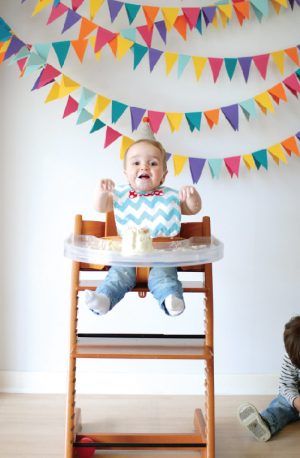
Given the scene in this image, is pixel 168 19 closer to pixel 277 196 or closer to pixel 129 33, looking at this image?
pixel 129 33

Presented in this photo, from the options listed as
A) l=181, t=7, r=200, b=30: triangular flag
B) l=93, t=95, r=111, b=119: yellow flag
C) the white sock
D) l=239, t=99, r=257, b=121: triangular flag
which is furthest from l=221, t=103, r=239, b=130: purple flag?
the white sock

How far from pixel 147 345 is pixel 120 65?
3.79 feet

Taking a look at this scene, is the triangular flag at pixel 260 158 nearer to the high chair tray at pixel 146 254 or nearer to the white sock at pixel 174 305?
the high chair tray at pixel 146 254

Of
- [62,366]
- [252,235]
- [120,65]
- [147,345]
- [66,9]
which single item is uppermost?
[66,9]

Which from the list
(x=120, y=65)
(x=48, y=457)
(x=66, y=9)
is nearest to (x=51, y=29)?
(x=66, y=9)

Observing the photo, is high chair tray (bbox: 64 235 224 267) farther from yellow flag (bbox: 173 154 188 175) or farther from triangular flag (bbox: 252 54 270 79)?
triangular flag (bbox: 252 54 270 79)

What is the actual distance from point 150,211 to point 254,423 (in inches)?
33.9

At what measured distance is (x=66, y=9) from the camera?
7.32ft

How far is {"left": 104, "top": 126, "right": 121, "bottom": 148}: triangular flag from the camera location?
232cm

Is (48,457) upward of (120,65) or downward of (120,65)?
downward

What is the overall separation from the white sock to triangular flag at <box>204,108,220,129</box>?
0.89m

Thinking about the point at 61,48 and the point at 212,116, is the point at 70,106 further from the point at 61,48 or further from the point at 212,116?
the point at 212,116

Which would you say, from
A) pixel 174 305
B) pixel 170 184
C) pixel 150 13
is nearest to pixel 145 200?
pixel 174 305

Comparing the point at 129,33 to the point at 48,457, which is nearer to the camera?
the point at 48,457
